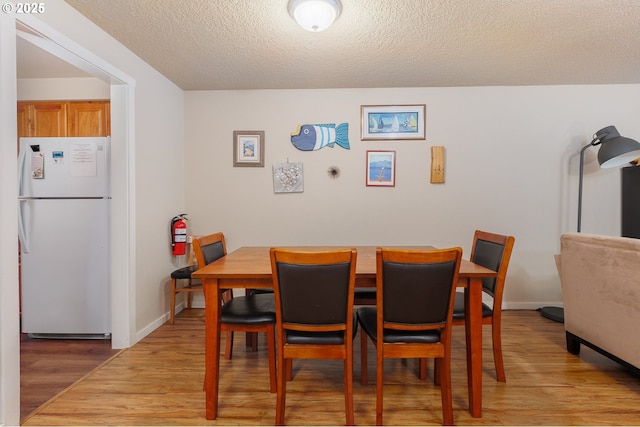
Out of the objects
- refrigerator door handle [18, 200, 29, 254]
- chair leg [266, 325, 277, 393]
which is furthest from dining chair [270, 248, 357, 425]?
refrigerator door handle [18, 200, 29, 254]

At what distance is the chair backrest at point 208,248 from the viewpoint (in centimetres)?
179

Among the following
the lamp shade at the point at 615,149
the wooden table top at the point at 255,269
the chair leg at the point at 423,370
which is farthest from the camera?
the lamp shade at the point at 615,149

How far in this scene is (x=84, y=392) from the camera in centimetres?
174

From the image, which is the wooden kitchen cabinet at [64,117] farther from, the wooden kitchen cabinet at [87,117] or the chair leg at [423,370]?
the chair leg at [423,370]

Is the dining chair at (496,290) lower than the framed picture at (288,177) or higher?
lower

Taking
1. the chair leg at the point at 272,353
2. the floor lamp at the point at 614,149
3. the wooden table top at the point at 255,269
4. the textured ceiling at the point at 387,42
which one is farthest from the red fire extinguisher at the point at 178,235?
the floor lamp at the point at 614,149

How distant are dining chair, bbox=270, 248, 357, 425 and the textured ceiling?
1.56 metres

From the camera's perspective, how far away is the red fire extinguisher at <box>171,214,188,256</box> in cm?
291

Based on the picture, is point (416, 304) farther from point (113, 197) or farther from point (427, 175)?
point (113, 197)

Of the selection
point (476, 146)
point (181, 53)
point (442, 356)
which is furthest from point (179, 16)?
point (476, 146)

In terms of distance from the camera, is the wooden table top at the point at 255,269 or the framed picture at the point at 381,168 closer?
the wooden table top at the point at 255,269

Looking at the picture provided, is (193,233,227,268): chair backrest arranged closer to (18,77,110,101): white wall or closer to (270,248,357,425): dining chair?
(270,248,357,425): dining chair

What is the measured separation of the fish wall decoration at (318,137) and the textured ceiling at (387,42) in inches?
16.8

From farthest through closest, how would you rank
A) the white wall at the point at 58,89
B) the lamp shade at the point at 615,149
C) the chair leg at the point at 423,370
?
the white wall at the point at 58,89 → the lamp shade at the point at 615,149 → the chair leg at the point at 423,370
